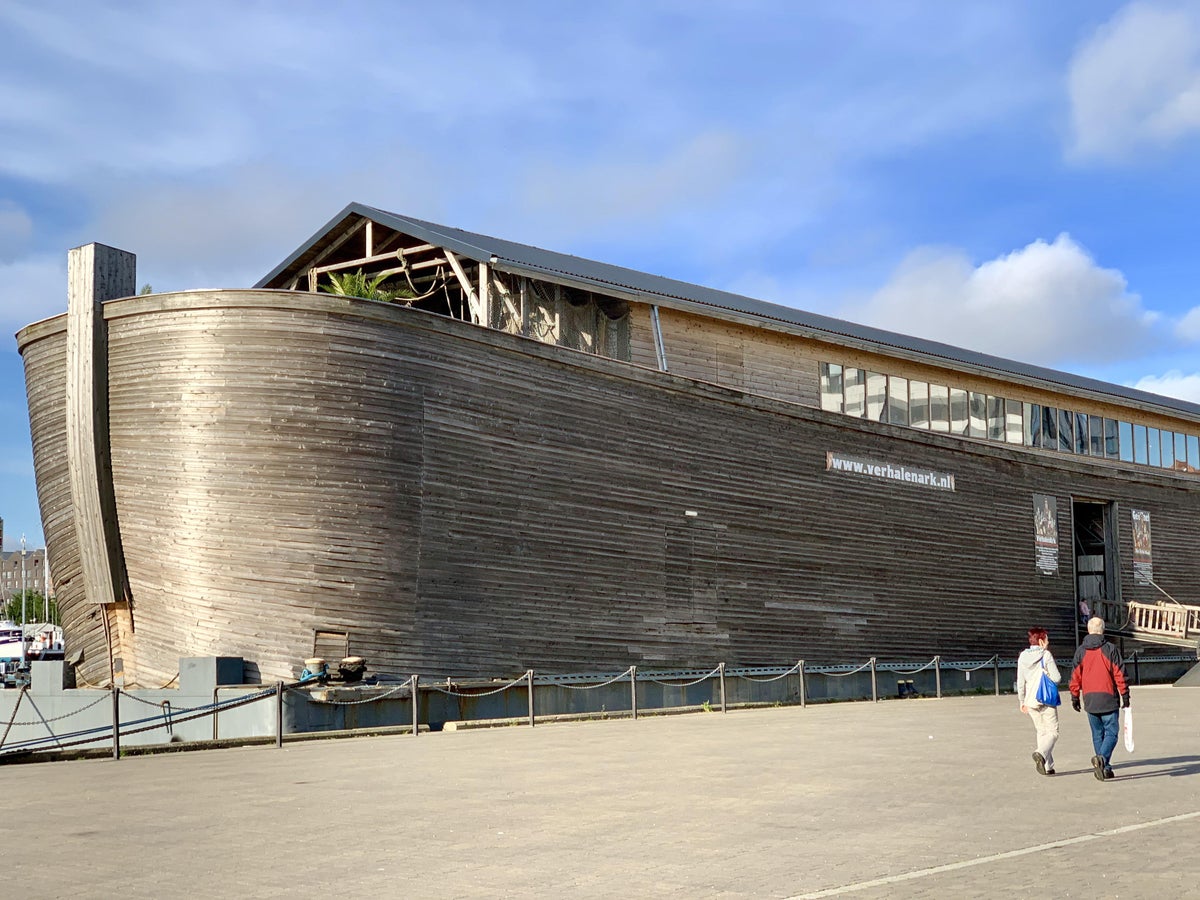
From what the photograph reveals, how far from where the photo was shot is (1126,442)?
126 ft

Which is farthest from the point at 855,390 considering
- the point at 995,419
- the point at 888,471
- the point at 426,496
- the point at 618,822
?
the point at 618,822

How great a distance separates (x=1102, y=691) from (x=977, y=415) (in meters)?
23.7

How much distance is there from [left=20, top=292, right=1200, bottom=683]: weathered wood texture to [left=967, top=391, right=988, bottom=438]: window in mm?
9054

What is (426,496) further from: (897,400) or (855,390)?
(897,400)

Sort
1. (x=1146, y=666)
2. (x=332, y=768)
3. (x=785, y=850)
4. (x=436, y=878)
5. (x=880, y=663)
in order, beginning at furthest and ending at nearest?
(x=1146, y=666) < (x=880, y=663) < (x=332, y=768) < (x=785, y=850) < (x=436, y=878)

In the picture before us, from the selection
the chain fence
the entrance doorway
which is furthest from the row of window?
the chain fence

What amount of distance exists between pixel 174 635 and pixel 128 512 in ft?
7.23

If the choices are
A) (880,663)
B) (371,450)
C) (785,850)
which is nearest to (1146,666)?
(880,663)

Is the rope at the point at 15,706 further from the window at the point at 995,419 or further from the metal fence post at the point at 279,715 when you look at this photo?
the window at the point at 995,419

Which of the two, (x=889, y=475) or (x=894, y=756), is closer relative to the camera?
(x=894, y=756)

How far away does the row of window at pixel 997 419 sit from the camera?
30.1m

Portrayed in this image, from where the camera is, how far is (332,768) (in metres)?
12.4

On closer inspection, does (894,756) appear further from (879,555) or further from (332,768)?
(879,555)

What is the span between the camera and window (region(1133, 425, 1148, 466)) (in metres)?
38.8
